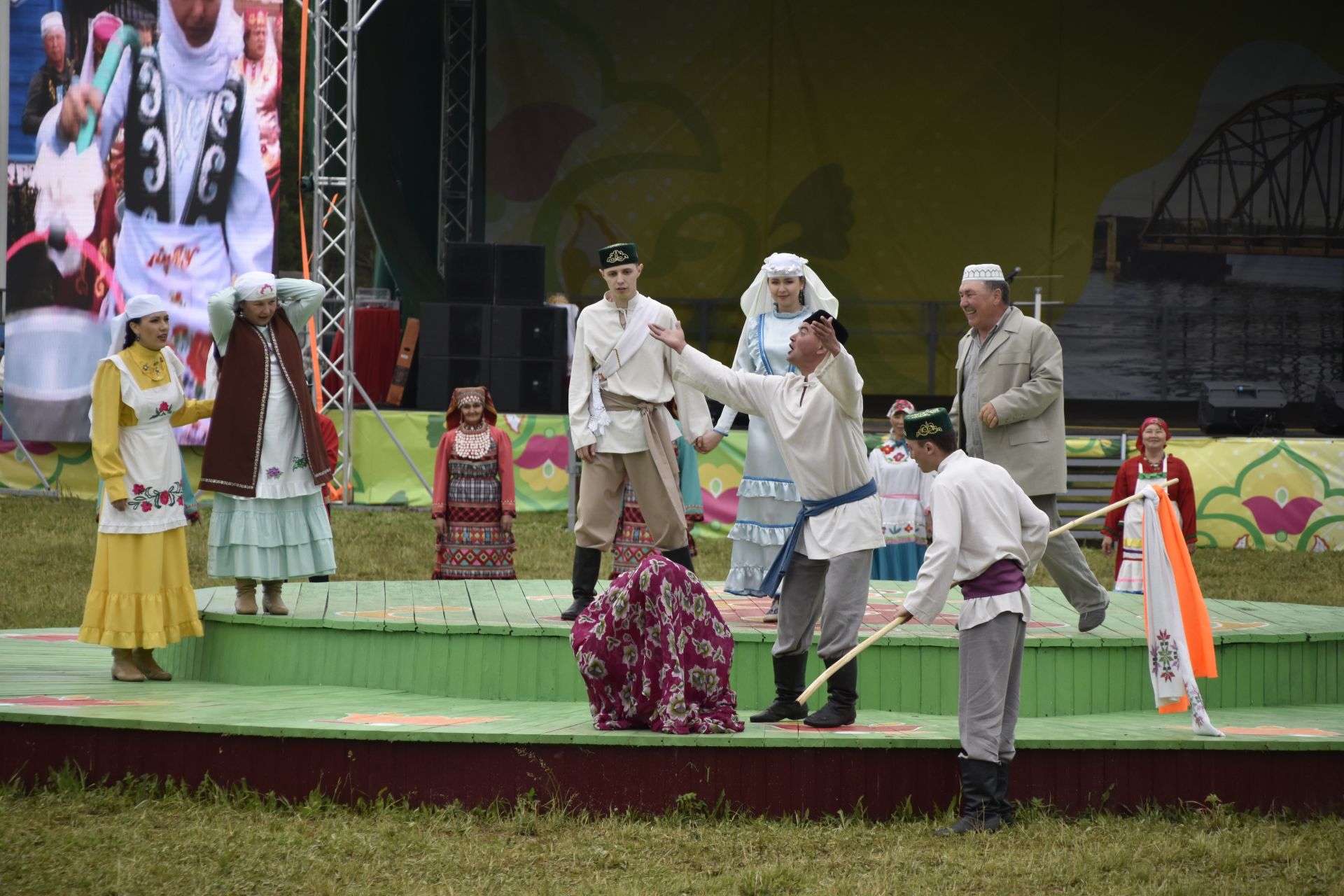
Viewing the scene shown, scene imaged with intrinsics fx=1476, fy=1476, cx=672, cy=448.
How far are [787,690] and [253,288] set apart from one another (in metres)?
2.52

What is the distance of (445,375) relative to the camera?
37.5 ft

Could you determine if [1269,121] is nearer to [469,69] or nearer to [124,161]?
[469,69]

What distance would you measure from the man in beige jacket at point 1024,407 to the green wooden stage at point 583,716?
0.76 feet

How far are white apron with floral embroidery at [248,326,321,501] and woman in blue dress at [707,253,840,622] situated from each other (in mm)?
1609

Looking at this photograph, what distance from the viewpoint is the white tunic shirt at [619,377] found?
5617mm

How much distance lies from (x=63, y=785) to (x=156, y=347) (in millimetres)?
1642

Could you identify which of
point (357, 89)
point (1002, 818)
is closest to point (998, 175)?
point (357, 89)

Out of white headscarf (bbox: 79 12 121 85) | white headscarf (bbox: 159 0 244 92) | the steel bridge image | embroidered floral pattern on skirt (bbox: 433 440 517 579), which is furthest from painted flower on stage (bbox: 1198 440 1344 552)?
white headscarf (bbox: 79 12 121 85)

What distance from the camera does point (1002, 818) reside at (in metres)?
4.15

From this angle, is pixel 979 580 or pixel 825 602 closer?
pixel 979 580

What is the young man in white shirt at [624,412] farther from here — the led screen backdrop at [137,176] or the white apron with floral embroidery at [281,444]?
the led screen backdrop at [137,176]

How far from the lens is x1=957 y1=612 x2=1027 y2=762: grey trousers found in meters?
4.05

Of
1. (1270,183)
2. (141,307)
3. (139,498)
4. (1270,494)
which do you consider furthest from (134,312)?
(1270,183)

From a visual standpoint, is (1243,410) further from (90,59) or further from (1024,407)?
(90,59)
